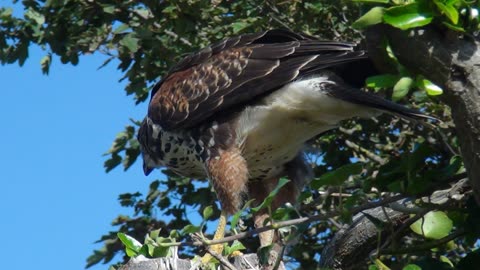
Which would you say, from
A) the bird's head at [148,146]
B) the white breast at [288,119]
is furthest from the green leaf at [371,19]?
the bird's head at [148,146]

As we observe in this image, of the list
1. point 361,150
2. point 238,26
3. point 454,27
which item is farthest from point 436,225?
point 361,150

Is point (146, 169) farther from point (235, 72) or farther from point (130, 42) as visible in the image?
point (235, 72)

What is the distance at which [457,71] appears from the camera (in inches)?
115

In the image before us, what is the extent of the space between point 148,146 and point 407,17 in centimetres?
429

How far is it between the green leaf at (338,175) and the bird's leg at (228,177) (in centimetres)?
305

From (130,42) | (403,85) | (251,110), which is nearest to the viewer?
(403,85)

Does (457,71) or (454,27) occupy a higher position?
(454,27)

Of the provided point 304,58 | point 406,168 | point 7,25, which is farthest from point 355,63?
point 7,25

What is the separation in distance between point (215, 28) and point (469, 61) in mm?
4693

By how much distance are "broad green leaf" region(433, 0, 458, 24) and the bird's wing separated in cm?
290

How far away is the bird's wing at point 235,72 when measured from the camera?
6035 millimetres

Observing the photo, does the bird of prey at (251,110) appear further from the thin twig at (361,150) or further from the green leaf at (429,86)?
the green leaf at (429,86)

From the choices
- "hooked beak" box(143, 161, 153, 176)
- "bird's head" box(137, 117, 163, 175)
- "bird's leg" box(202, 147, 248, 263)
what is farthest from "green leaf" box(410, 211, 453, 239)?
"hooked beak" box(143, 161, 153, 176)

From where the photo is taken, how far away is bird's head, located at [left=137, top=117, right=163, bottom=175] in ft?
22.7
